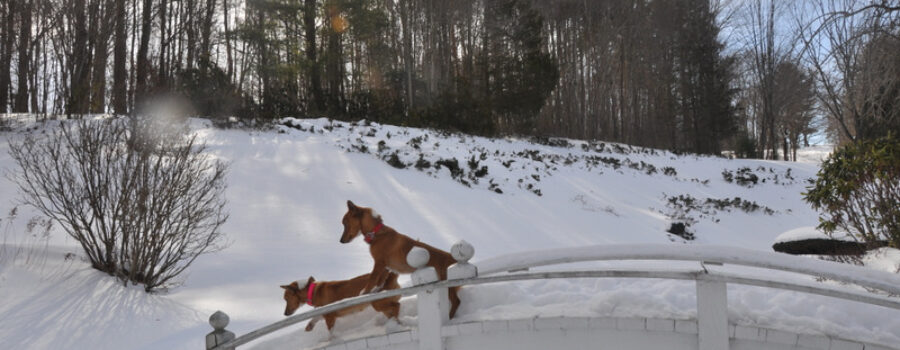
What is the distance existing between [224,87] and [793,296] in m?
17.5

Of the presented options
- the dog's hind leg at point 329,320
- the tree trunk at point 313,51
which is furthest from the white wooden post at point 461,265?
the tree trunk at point 313,51

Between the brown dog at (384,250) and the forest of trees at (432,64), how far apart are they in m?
10.2

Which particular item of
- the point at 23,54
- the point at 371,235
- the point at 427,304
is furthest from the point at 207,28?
the point at 427,304

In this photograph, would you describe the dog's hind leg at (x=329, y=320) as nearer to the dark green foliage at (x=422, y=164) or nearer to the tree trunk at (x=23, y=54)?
the dark green foliage at (x=422, y=164)

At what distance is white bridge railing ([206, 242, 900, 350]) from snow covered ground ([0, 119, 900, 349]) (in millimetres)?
216

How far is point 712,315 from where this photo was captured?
8.11 ft

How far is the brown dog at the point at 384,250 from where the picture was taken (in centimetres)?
288

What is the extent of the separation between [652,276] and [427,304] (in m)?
1.08

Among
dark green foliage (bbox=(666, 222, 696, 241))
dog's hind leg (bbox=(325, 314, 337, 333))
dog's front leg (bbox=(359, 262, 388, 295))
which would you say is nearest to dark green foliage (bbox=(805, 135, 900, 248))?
dark green foliage (bbox=(666, 222, 696, 241))

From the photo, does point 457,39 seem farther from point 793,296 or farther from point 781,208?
point 793,296

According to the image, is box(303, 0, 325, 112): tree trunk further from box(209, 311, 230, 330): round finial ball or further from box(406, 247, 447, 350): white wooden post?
box(406, 247, 447, 350): white wooden post

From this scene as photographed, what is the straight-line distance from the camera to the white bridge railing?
2.25 m

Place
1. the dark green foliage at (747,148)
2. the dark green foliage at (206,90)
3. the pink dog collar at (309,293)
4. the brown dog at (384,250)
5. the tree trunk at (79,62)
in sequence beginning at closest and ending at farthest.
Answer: the brown dog at (384,250)
the pink dog collar at (309,293)
the tree trunk at (79,62)
the dark green foliage at (206,90)
the dark green foliage at (747,148)

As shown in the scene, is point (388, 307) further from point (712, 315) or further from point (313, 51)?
point (313, 51)
